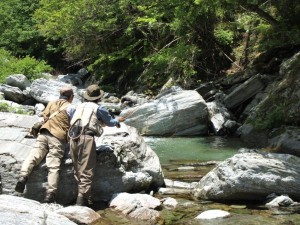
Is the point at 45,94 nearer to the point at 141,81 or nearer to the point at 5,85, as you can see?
the point at 5,85

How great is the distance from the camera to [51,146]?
7.15 meters

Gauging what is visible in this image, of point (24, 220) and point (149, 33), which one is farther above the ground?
point (149, 33)

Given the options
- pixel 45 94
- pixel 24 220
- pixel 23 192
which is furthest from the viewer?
pixel 45 94

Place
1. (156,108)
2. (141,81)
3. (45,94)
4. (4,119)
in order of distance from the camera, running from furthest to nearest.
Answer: (141,81), (45,94), (156,108), (4,119)

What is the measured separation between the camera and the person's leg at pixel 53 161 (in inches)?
271

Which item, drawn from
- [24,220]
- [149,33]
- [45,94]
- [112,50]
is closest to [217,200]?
[24,220]

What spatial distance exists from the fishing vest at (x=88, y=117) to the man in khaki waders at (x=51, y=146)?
11.9 inches

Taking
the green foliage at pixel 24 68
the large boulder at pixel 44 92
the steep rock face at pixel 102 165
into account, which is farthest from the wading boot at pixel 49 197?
the green foliage at pixel 24 68

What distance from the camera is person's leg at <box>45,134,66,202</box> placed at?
688cm

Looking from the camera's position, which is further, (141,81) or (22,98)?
(141,81)

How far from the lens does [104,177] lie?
24.5 ft

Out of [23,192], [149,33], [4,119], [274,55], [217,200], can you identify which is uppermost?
[149,33]

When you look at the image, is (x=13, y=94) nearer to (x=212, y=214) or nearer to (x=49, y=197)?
(x=49, y=197)

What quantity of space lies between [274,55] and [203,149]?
23.0ft
